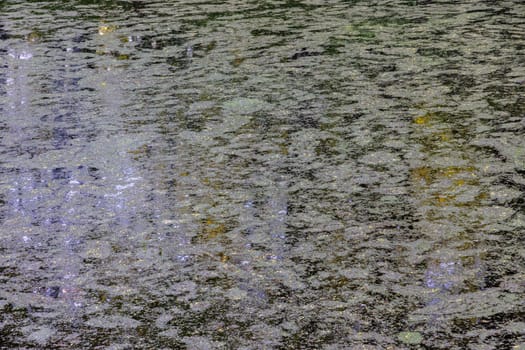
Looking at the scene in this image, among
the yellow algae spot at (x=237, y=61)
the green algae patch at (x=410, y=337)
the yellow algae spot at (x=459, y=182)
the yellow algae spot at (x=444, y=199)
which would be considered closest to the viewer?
the green algae patch at (x=410, y=337)

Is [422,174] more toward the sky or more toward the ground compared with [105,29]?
more toward the ground

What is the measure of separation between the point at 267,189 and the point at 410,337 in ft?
3.36

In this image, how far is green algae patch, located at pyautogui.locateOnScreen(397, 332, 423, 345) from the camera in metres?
1.89

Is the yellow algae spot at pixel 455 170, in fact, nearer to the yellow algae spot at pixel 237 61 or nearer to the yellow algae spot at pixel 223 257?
the yellow algae spot at pixel 223 257

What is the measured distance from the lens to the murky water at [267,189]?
204 centimetres

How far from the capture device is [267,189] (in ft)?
9.29

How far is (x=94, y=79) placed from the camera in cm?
424

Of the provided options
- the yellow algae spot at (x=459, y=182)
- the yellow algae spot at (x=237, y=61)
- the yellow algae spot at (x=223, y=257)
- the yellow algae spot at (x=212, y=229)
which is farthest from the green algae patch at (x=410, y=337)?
the yellow algae spot at (x=237, y=61)

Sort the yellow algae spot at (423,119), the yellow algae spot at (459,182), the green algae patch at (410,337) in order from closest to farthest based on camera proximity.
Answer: the green algae patch at (410,337) < the yellow algae spot at (459,182) < the yellow algae spot at (423,119)

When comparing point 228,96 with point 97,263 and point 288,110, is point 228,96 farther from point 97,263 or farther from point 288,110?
point 97,263

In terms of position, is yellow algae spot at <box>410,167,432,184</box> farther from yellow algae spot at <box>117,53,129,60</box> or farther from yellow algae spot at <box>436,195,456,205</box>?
yellow algae spot at <box>117,53,129,60</box>

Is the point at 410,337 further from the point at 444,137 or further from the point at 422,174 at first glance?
the point at 444,137

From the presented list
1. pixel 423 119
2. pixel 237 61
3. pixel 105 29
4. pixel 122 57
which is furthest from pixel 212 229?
pixel 105 29

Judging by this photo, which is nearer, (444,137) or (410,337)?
(410,337)
